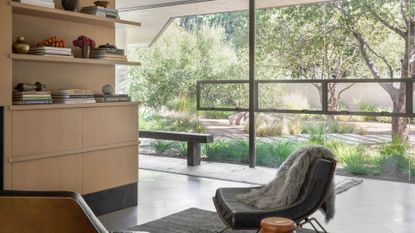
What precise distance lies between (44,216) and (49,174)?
226 cm

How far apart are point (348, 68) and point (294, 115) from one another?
1023 millimetres

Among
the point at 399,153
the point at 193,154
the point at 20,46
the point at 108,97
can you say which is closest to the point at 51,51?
the point at 20,46

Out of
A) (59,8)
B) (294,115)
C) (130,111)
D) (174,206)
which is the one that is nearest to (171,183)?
(174,206)

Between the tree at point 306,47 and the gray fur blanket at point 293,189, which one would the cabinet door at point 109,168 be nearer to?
the gray fur blanket at point 293,189

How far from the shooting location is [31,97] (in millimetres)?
3801

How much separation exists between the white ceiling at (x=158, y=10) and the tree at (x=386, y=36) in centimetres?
115

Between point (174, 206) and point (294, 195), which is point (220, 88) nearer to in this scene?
point (174, 206)

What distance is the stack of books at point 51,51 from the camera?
3.96 meters

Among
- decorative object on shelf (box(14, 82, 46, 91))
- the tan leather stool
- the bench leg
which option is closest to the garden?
the bench leg

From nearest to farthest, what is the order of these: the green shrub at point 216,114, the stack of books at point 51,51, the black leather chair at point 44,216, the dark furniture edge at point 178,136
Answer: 1. the black leather chair at point 44,216
2. the stack of books at point 51,51
3. the dark furniture edge at point 178,136
4. the green shrub at point 216,114

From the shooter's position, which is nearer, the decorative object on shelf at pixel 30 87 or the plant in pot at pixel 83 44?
the decorative object on shelf at pixel 30 87

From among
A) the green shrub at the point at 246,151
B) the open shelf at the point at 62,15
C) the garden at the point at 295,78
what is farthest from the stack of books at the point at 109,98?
the green shrub at the point at 246,151

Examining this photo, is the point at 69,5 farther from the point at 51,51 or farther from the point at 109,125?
the point at 109,125

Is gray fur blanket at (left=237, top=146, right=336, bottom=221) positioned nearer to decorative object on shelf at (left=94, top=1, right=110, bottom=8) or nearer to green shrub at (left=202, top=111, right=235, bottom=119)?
decorative object on shelf at (left=94, top=1, right=110, bottom=8)
